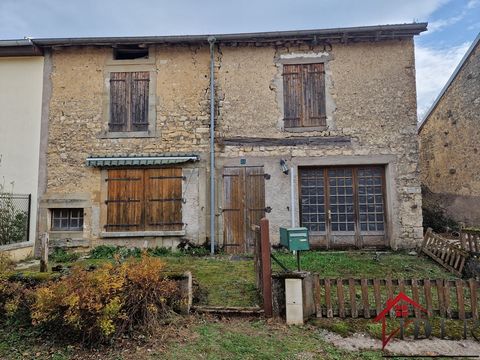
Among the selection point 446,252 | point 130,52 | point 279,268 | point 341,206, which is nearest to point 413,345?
point 279,268

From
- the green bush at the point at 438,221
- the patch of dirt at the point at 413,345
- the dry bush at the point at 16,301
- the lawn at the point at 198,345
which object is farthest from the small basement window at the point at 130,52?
the green bush at the point at 438,221

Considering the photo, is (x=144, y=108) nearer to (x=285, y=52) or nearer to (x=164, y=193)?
(x=164, y=193)

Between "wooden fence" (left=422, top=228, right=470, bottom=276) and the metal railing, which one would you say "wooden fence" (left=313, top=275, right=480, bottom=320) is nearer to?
"wooden fence" (left=422, top=228, right=470, bottom=276)

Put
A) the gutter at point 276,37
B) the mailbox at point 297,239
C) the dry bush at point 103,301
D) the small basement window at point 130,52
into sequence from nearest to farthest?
1. the dry bush at point 103,301
2. the mailbox at point 297,239
3. the gutter at point 276,37
4. the small basement window at point 130,52

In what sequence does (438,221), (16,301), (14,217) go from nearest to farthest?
(16,301), (14,217), (438,221)

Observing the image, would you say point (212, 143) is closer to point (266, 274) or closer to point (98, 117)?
point (98, 117)

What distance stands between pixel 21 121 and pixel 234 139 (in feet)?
19.2

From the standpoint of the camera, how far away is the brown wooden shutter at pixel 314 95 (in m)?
8.52

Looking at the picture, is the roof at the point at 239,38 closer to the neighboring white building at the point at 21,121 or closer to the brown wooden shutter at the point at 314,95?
the neighboring white building at the point at 21,121

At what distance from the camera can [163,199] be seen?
330 inches

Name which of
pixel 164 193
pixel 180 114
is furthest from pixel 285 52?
pixel 164 193

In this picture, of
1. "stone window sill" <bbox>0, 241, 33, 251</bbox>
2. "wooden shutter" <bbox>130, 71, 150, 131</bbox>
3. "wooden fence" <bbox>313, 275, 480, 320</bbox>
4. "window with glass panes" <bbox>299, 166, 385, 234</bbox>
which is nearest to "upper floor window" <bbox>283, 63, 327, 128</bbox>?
"window with glass panes" <bbox>299, 166, 385, 234</bbox>

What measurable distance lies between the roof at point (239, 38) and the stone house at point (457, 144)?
10.6 ft

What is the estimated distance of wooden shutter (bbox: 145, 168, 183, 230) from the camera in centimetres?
833
